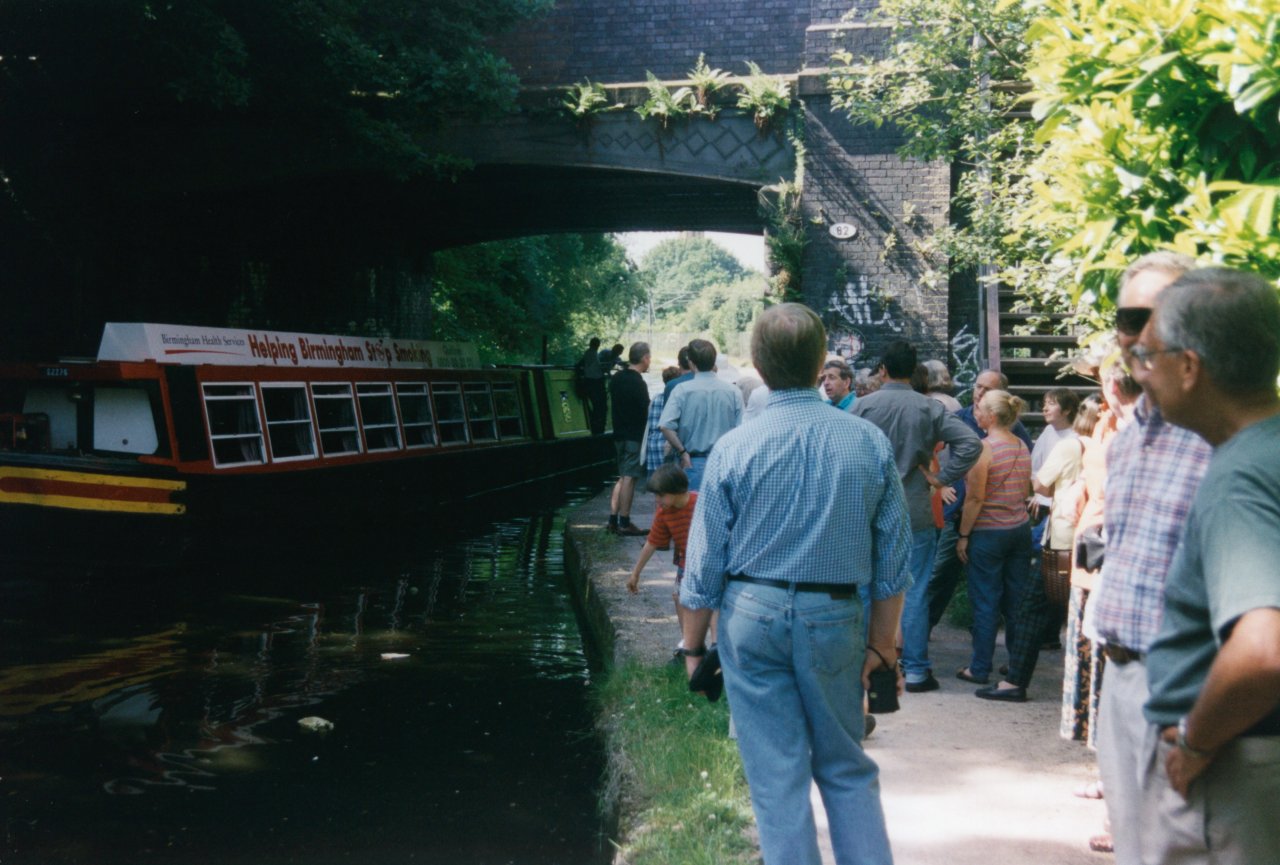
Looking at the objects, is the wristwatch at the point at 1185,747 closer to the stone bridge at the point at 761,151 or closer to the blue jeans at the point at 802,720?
the blue jeans at the point at 802,720

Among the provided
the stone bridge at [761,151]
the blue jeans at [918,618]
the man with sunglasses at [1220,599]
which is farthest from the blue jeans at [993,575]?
the stone bridge at [761,151]

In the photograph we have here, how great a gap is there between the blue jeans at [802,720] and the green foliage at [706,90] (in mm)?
13379

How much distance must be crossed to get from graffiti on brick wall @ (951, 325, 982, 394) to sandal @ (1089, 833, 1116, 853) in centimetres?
1070

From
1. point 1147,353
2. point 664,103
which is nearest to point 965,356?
point 664,103

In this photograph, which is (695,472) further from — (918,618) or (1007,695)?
(1007,695)

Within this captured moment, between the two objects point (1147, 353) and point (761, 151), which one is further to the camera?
point (761, 151)

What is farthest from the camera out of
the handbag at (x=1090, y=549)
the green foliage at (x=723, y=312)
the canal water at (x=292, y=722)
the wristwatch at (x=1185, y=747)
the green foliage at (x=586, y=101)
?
the green foliage at (x=723, y=312)

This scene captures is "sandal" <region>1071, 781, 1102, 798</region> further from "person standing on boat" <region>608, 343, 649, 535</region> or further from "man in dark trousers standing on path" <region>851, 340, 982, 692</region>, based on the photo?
"person standing on boat" <region>608, 343, 649, 535</region>

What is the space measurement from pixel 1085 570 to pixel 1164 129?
1558 mm

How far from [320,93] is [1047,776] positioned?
39.6 ft

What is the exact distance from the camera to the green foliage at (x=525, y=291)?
28.8 m

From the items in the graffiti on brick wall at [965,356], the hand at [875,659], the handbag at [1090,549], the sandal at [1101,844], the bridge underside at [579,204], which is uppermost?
the bridge underside at [579,204]

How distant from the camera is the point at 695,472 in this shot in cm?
795

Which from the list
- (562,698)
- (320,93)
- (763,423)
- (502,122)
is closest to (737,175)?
(502,122)
